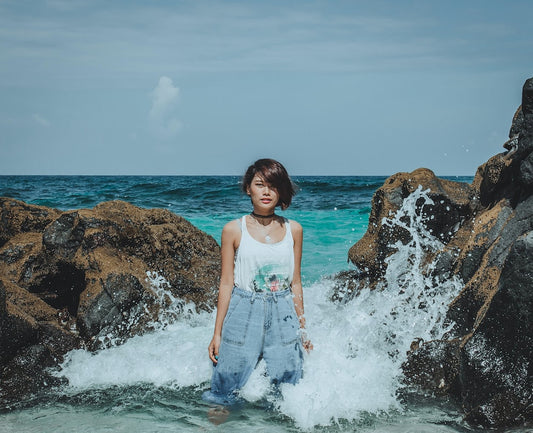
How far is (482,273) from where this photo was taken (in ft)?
14.1

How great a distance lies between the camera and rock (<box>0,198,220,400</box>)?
4.57 meters

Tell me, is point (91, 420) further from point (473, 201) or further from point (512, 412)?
point (473, 201)

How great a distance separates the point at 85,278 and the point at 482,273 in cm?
370

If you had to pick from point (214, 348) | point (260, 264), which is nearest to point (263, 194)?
point (260, 264)

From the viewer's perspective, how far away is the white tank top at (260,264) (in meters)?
3.61

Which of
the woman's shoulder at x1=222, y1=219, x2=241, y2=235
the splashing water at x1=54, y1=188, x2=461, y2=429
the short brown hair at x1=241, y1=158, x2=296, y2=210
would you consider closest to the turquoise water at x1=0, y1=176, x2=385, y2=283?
the splashing water at x1=54, y1=188, x2=461, y2=429

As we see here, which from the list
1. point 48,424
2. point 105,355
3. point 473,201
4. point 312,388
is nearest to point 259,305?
point 312,388

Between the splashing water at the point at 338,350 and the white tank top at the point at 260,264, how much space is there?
22.9 inches

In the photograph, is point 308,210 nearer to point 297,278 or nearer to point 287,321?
point 297,278

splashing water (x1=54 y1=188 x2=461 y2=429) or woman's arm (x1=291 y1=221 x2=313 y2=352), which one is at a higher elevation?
woman's arm (x1=291 y1=221 x2=313 y2=352)

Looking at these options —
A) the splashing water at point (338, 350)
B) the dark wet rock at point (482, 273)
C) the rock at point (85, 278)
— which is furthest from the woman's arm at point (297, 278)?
the rock at point (85, 278)

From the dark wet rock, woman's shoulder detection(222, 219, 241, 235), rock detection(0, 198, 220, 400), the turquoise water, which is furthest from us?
the turquoise water

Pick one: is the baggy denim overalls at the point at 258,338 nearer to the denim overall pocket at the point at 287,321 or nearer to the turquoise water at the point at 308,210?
the denim overall pocket at the point at 287,321

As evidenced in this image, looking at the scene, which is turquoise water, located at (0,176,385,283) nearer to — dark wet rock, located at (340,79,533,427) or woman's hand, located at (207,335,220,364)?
dark wet rock, located at (340,79,533,427)
